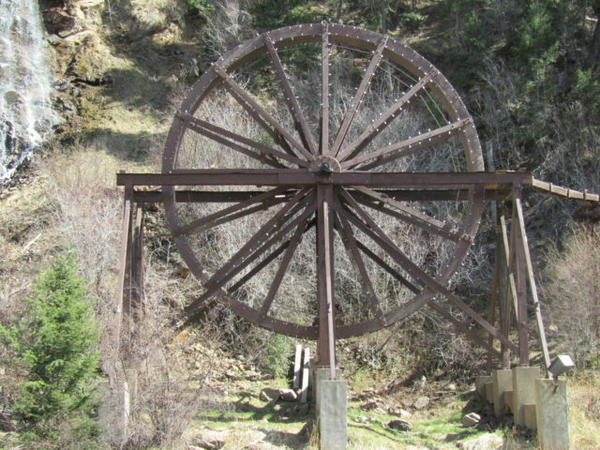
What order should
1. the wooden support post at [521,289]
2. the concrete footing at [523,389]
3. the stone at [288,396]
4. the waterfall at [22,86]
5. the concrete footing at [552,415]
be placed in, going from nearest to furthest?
1. the concrete footing at [552,415]
2. the concrete footing at [523,389]
3. the wooden support post at [521,289]
4. the stone at [288,396]
5. the waterfall at [22,86]

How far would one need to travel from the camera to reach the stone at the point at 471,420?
10.5 metres

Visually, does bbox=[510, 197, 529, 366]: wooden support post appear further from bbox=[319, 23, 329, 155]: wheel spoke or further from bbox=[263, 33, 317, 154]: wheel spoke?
bbox=[263, 33, 317, 154]: wheel spoke

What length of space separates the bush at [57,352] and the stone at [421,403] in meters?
6.95

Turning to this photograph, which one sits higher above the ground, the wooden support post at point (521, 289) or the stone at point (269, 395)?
the wooden support post at point (521, 289)

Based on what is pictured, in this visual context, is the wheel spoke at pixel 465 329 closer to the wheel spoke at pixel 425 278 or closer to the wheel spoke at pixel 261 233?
the wheel spoke at pixel 425 278

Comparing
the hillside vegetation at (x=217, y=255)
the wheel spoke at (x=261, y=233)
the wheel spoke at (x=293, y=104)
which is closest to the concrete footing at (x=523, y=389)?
the hillside vegetation at (x=217, y=255)

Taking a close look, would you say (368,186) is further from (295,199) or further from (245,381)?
(245,381)

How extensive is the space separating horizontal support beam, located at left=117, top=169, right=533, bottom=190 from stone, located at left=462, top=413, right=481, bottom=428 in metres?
3.40

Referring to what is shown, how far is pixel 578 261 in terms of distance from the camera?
1578cm

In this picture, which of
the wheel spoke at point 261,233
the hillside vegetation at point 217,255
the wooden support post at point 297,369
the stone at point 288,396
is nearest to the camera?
the hillside vegetation at point 217,255

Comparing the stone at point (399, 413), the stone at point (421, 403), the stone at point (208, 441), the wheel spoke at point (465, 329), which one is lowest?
the stone at point (208, 441)

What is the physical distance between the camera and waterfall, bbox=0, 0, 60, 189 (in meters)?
23.6

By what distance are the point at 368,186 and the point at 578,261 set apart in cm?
773

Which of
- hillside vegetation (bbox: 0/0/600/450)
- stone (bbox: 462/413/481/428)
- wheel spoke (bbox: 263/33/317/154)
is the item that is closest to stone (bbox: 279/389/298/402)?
hillside vegetation (bbox: 0/0/600/450)
